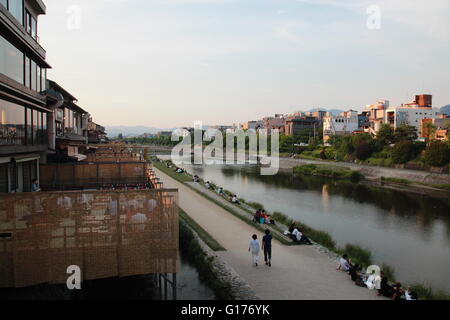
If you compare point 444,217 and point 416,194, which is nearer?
point 444,217

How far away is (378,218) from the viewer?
21.7 m

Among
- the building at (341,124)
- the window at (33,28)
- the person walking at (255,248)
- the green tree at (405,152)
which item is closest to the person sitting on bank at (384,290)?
the person walking at (255,248)

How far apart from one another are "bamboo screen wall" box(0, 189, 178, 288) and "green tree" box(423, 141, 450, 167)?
3844 cm

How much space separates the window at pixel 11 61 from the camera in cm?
997

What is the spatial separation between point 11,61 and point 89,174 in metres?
5.07

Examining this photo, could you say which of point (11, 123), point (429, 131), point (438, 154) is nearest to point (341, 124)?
point (429, 131)

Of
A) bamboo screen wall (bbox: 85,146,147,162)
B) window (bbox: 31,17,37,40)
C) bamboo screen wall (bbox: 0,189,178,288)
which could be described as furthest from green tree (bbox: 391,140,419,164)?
bamboo screen wall (bbox: 0,189,178,288)

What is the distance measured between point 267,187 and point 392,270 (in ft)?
74.8

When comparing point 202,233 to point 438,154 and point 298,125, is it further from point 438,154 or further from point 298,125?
point 298,125

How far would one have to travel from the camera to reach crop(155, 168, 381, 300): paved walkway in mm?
8891

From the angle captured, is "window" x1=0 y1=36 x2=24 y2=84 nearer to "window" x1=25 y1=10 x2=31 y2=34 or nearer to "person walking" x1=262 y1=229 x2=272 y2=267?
"window" x1=25 y1=10 x2=31 y2=34

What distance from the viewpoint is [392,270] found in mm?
12195
